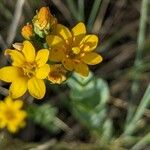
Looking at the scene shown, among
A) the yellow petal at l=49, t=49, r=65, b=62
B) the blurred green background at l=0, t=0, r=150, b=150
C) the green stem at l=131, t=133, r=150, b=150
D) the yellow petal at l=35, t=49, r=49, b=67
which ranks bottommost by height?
the green stem at l=131, t=133, r=150, b=150

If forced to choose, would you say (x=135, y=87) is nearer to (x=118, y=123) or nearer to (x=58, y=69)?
(x=118, y=123)

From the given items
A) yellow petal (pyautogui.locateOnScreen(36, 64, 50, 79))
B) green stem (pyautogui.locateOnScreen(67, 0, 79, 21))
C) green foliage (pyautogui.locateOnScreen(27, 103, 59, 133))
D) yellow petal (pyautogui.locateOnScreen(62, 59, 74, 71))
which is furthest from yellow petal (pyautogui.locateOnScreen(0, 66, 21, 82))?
green stem (pyautogui.locateOnScreen(67, 0, 79, 21))

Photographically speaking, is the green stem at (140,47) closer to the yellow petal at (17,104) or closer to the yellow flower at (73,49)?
the yellow flower at (73,49)

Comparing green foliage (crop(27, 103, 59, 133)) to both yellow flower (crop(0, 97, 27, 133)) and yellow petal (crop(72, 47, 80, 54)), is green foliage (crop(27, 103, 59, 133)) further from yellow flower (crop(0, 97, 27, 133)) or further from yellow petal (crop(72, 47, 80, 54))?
yellow petal (crop(72, 47, 80, 54))

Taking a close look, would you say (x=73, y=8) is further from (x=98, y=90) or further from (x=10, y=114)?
(x=10, y=114)

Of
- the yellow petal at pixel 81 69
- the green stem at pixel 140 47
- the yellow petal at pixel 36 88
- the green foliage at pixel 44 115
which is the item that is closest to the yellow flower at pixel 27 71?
the yellow petal at pixel 36 88

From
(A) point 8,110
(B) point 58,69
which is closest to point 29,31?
(B) point 58,69
